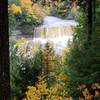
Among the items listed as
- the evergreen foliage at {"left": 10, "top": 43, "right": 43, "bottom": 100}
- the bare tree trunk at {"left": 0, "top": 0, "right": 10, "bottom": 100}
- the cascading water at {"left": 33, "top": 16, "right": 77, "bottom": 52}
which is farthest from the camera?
the cascading water at {"left": 33, "top": 16, "right": 77, "bottom": 52}

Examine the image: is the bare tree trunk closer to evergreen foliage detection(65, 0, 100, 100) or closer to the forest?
the forest

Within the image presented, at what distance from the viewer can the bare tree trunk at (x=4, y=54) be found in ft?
18.9

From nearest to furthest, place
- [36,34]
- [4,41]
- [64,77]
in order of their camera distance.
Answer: [4,41] < [64,77] < [36,34]

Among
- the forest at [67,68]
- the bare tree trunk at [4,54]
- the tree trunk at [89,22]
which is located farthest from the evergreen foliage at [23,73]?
the bare tree trunk at [4,54]

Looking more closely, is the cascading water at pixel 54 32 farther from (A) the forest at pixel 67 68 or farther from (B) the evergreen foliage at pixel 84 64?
(B) the evergreen foliage at pixel 84 64

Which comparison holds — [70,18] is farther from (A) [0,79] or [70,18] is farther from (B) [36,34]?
(A) [0,79]

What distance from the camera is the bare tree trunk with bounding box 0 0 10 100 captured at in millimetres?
5766

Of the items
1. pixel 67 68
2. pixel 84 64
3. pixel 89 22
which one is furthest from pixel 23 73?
pixel 89 22

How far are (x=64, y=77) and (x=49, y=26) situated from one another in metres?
33.7

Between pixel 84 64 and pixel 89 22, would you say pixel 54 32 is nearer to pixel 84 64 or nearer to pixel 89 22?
pixel 89 22

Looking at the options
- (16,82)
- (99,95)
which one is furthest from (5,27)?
(16,82)

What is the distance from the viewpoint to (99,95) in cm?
1145

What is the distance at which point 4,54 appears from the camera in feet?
19.2

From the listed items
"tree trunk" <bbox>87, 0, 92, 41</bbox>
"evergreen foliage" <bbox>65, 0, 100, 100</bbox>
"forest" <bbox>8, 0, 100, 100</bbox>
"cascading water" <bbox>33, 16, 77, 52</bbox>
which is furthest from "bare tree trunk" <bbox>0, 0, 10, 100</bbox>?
"cascading water" <bbox>33, 16, 77, 52</bbox>
